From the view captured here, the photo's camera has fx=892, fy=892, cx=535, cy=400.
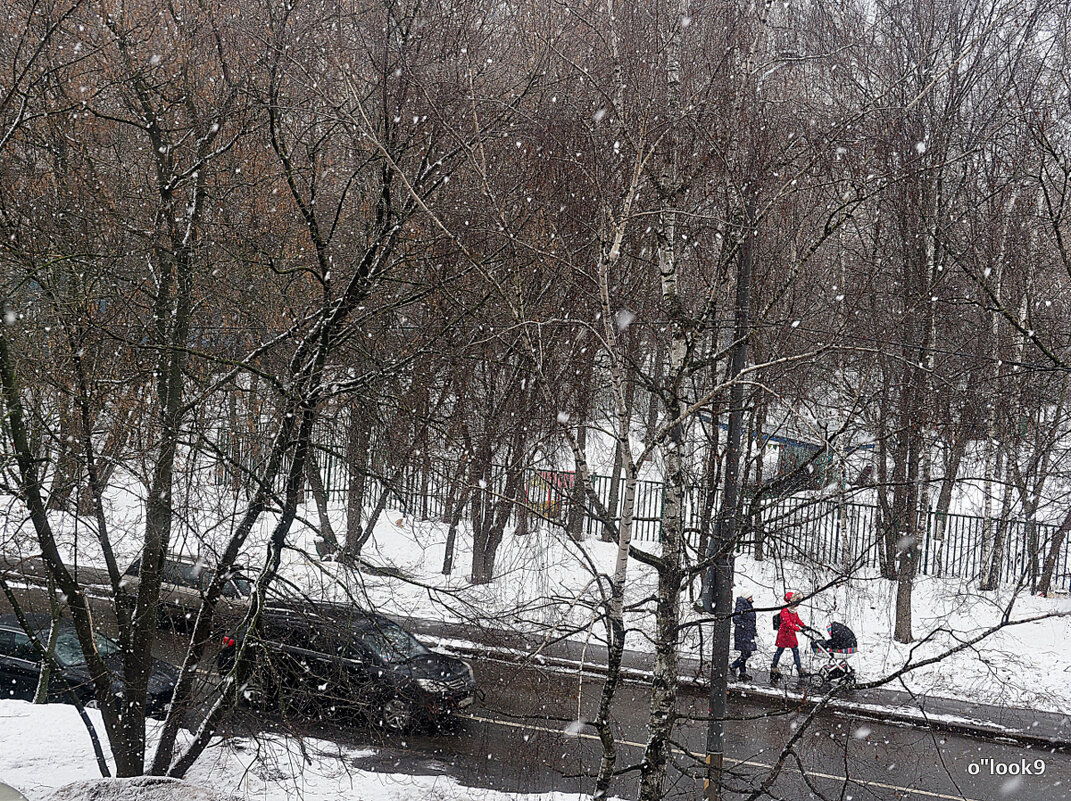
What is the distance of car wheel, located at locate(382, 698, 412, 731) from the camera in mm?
11505

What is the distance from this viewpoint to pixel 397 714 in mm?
11617

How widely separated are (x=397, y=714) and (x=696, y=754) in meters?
3.91

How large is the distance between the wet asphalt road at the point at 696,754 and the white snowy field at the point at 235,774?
38 centimetres

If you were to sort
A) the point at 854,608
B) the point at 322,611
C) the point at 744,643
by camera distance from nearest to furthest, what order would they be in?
the point at 322,611
the point at 744,643
the point at 854,608

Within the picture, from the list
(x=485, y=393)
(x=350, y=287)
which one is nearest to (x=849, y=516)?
(x=485, y=393)

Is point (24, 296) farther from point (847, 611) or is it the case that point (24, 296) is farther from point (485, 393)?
point (847, 611)

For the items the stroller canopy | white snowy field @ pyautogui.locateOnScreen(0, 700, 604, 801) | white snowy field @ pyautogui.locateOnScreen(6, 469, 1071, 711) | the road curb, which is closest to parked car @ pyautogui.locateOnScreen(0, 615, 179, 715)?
white snowy field @ pyautogui.locateOnScreen(6, 469, 1071, 711)

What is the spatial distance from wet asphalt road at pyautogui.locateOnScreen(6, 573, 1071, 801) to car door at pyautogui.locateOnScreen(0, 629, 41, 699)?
3284mm

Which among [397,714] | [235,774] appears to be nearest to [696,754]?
[397,714]

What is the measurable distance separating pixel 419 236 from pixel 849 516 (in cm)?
1304

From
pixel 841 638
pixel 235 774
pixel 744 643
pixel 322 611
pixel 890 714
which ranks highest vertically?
pixel 322 611

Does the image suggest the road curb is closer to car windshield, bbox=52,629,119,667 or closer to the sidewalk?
the sidewalk

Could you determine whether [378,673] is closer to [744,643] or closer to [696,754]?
[696,754]

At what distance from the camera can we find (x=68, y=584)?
8203mm
